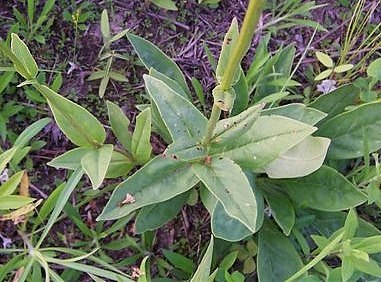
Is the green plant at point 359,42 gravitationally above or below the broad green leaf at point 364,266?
above

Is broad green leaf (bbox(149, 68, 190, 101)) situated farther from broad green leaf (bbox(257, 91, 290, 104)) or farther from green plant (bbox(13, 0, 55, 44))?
green plant (bbox(13, 0, 55, 44))

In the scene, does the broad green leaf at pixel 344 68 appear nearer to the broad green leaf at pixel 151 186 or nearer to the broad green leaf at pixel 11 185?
the broad green leaf at pixel 151 186

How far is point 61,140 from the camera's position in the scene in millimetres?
1940

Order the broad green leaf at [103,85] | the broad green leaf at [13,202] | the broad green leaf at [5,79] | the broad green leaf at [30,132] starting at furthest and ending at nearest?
the broad green leaf at [103,85]
the broad green leaf at [5,79]
the broad green leaf at [30,132]
the broad green leaf at [13,202]

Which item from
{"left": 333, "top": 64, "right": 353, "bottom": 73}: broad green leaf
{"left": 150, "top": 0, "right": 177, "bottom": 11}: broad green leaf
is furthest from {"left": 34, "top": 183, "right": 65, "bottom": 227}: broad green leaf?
{"left": 333, "top": 64, "right": 353, "bottom": 73}: broad green leaf

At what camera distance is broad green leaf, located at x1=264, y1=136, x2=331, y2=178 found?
59.6 inches

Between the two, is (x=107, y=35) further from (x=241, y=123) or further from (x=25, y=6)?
(x=241, y=123)

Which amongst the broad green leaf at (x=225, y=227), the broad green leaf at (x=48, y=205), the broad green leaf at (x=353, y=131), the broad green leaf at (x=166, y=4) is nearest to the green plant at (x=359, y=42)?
the broad green leaf at (x=353, y=131)

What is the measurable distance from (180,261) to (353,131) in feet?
2.03

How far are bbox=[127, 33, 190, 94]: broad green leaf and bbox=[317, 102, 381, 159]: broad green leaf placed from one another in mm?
435

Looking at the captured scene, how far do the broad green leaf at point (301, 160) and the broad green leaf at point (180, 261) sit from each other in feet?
1.38

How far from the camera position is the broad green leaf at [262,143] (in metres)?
1.37

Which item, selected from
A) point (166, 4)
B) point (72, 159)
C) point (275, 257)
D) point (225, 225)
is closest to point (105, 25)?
point (166, 4)

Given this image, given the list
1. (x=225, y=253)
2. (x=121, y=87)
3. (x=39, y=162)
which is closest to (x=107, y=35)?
(x=121, y=87)
